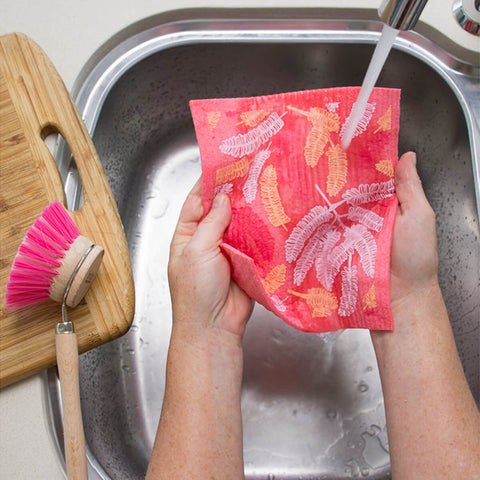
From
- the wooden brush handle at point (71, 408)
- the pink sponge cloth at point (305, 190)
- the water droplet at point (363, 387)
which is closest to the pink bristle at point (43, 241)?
the wooden brush handle at point (71, 408)

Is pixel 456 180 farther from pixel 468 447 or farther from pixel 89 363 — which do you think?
pixel 89 363

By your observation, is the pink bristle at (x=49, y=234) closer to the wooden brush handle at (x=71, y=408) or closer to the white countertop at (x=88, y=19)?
the wooden brush handle at (x=71, y=408)

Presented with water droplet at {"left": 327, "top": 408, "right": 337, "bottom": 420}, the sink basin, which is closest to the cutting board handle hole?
the sink basin

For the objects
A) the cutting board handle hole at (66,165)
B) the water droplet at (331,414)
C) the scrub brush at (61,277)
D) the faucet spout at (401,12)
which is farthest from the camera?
the water droplet at (331,414)

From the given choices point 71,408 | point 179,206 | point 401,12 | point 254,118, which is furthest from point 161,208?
point 401,12

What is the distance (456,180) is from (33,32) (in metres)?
0.72

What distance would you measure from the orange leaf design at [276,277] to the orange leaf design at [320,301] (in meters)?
0.02

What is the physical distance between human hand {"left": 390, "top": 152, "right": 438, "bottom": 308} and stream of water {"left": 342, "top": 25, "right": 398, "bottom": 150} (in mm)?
90

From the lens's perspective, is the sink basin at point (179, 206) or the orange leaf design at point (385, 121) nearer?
the orange leaf design at point (385, 121)

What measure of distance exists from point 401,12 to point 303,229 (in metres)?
0.28

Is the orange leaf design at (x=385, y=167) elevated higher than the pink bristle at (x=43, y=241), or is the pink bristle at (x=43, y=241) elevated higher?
the pink bristle at (x=43, y=241)

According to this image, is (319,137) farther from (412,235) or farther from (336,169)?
(412,235)

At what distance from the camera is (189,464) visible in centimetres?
52

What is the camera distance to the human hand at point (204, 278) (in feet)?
1.90
